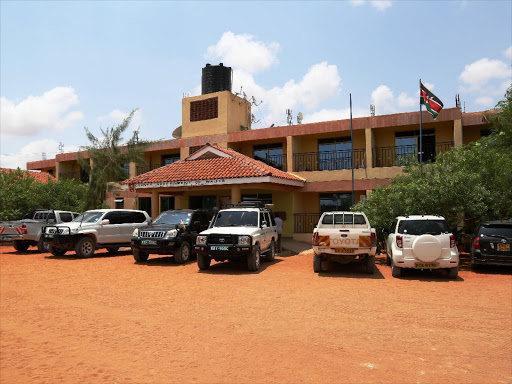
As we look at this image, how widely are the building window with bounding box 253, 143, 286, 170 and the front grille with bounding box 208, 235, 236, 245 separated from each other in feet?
42.1

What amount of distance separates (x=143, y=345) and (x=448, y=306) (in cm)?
565

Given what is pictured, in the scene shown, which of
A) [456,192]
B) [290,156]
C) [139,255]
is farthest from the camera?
[290,156]

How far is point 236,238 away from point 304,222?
11.5m

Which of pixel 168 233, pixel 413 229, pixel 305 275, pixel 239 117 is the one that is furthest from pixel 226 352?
pixel 239 117

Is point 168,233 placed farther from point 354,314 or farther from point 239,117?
point 239,117

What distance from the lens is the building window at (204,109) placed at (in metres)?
25.5

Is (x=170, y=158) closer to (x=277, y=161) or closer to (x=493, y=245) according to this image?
Result: (x=277, y=161)

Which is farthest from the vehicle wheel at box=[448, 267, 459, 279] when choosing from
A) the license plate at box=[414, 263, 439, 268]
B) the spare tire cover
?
the spare tire cover

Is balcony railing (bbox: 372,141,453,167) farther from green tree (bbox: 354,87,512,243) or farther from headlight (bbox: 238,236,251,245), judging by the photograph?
headlight (bbox: 238,236,251,245)

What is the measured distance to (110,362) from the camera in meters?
4.65

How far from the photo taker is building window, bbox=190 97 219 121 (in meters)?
25.5

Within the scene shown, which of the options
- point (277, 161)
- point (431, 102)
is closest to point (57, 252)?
point (277, 161)

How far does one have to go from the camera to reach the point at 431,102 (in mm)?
18406

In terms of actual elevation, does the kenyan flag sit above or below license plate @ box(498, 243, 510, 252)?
above
